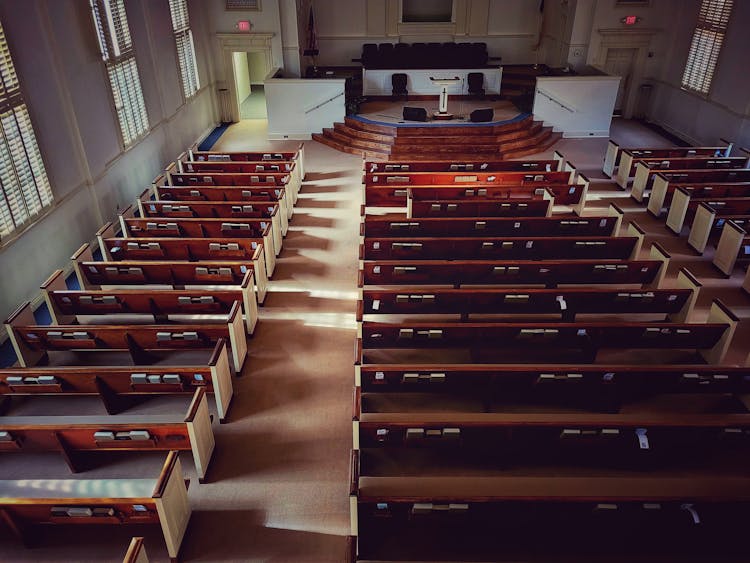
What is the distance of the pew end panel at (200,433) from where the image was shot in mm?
4137

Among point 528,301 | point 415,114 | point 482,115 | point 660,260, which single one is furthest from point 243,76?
point 660,260

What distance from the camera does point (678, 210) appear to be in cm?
817

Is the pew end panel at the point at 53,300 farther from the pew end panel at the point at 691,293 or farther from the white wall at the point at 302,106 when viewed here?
the white wall at the point at 302,106

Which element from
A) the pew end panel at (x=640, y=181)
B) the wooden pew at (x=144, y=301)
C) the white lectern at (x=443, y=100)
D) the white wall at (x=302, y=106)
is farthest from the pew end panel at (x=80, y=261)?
the pew end panel at (x=640, y=181)

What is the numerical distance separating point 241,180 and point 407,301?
4410mm

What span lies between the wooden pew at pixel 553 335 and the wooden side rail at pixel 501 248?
157cm

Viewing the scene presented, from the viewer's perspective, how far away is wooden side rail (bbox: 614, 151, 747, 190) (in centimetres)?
944

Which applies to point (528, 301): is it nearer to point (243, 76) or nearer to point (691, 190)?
point (691, 190)

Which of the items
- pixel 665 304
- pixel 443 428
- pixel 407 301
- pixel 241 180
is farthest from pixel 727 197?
pixel 241 180

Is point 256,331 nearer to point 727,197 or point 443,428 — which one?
point 443,428

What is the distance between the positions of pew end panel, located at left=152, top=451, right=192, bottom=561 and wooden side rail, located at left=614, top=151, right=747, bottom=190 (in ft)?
29.1

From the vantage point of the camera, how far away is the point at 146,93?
1005 centimetres

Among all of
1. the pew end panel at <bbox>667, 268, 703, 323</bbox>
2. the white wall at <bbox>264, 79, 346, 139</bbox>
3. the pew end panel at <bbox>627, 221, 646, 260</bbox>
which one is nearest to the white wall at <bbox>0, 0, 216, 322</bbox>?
the white wall at <bbox>264, 79, 346, 139</bbox>

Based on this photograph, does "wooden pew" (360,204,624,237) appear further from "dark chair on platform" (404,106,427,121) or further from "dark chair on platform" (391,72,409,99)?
"dark chair on platform" (391,72,409,99)
